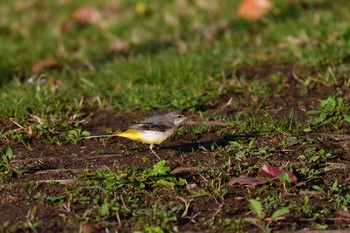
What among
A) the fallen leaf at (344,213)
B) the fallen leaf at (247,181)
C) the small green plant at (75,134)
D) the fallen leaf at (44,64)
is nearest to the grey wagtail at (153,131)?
the small green plant at (75,134)

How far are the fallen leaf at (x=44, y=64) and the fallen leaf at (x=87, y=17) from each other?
237 cm

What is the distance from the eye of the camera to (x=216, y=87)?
858 centimetres

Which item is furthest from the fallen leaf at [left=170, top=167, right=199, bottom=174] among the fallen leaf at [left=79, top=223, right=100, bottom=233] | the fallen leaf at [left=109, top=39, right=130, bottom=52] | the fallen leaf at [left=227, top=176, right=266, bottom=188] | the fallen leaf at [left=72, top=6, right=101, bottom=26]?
the fallen leaf at [left=72, top=6, right=101, bottom=26]

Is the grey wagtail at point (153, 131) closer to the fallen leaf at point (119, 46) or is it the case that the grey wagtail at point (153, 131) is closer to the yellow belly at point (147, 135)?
the yellow belly at point (147, 135)

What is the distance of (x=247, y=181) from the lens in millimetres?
5906

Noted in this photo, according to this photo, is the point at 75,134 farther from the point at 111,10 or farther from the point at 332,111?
the point at 111,10

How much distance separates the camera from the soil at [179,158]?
5395 millimetres

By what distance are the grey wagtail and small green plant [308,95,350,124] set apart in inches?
59.5

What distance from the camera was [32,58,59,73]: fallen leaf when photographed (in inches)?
406

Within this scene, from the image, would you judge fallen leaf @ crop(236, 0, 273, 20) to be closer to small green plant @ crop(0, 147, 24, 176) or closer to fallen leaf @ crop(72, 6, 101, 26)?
fallen leaf @ crop(72, 6, 101, 26)

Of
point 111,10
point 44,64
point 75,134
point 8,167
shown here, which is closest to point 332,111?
point 75,134

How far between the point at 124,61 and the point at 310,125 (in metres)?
3.45

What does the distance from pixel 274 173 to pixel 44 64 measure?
17.6ft

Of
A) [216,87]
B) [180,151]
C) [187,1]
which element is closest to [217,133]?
[180,151]
